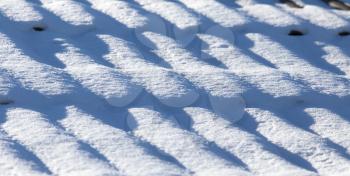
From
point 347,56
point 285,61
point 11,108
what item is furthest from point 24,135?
point 347,56

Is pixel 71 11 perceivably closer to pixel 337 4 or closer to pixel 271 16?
pixel 271 16

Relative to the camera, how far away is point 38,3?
2432mm

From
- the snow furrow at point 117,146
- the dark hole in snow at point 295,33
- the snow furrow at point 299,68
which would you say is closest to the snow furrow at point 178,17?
the snow furrow at point 299,68

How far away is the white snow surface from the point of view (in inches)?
73.0

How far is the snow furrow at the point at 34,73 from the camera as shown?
2049mm

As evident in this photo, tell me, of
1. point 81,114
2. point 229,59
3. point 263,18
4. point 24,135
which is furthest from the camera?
point 263,18

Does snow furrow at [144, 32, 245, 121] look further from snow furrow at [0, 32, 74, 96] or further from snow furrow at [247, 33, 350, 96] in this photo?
snow furrow at [0, 32, 74, 96]

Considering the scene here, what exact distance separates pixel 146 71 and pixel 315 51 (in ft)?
1.84

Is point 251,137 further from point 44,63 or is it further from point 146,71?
point 44,63

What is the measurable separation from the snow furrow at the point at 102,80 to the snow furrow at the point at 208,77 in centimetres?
17

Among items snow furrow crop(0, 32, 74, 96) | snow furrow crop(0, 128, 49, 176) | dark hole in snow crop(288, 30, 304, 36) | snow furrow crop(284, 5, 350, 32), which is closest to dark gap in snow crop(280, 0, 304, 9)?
snow furrow crop(284, 5, 350, 32)

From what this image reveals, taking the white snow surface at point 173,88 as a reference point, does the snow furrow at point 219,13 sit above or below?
above

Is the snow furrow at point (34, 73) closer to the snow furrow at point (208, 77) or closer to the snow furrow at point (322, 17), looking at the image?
the snow furrow at point (208, 77)

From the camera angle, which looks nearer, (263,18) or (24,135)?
(24,135)
